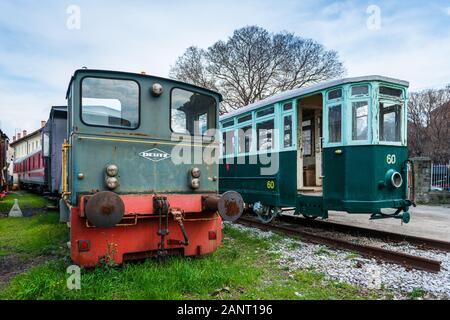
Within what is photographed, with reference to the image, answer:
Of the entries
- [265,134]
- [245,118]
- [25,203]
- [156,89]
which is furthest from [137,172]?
[25,203]

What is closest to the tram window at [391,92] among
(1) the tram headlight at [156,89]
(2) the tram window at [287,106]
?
(2) the tram window at [287,106]

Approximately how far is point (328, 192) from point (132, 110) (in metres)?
4.39

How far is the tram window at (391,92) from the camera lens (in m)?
→ 7.27

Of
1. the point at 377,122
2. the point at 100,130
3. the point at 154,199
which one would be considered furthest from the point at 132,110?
the point at 377,122

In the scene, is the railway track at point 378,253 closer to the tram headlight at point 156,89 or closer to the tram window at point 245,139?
the tram window at point 245,139

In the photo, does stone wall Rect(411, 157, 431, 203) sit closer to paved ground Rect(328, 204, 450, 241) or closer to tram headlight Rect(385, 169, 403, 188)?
paved ground Rect(328, 204, 450, 241)

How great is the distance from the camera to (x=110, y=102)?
16.9 feet

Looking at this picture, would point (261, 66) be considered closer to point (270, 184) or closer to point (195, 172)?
point (270, 184)

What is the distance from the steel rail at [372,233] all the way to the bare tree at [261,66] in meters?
19.1

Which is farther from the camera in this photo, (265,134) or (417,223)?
(417,223)

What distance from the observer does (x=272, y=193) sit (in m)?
8.91

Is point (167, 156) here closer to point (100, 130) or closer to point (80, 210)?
point (100, 130)

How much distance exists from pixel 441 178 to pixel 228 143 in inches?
494

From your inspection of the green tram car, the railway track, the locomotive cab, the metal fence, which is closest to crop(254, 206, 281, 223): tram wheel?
the green tram car
